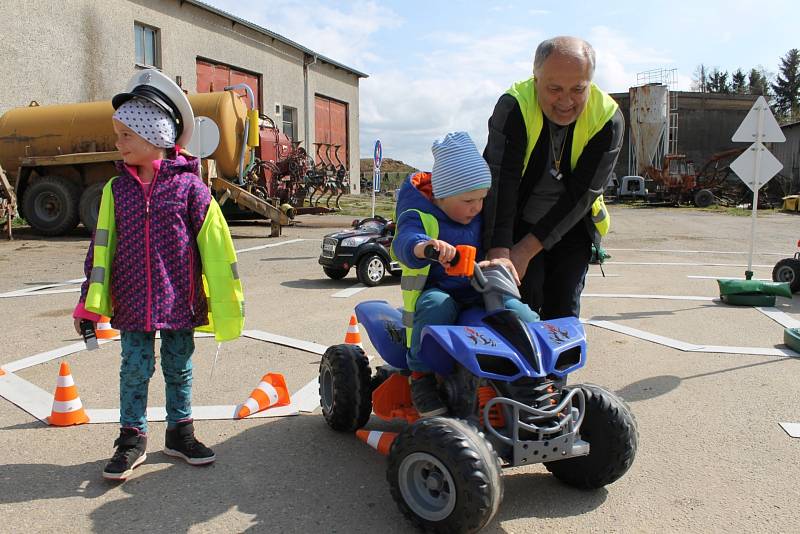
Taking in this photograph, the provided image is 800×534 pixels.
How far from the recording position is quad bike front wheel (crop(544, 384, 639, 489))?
303 centimetres

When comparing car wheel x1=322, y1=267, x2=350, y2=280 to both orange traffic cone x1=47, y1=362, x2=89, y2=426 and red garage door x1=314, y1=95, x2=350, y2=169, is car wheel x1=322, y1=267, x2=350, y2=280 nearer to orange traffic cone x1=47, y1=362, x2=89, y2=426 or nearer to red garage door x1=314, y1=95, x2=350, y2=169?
orange traffic cone x1=47, y1=362, x2=89, y2=426

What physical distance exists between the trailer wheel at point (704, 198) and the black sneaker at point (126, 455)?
37426 millimetres

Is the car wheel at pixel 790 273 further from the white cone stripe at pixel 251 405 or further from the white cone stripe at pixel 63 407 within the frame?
the white cone stripe at pixel 63 407

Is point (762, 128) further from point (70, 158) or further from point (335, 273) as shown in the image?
point (70, 158)

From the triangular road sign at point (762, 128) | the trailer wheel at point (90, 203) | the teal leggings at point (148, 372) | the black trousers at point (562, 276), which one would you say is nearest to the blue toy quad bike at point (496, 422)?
the black trousers at point (562, 276)

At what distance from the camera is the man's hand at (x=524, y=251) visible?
336cm

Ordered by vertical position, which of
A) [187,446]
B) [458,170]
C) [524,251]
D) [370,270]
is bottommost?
[187,446]

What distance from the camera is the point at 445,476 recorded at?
2.63m

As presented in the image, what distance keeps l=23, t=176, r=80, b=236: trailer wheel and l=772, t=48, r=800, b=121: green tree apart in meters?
84.1

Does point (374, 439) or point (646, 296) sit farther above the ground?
point (374, 439)

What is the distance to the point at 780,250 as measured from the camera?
16.0 metres

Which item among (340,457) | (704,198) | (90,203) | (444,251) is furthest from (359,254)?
(704,198)

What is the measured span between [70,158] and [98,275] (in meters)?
14.6

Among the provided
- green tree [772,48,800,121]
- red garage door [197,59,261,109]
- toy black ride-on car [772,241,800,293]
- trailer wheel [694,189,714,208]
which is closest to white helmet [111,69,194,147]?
toy black ride-on car [772,241,800,293]
